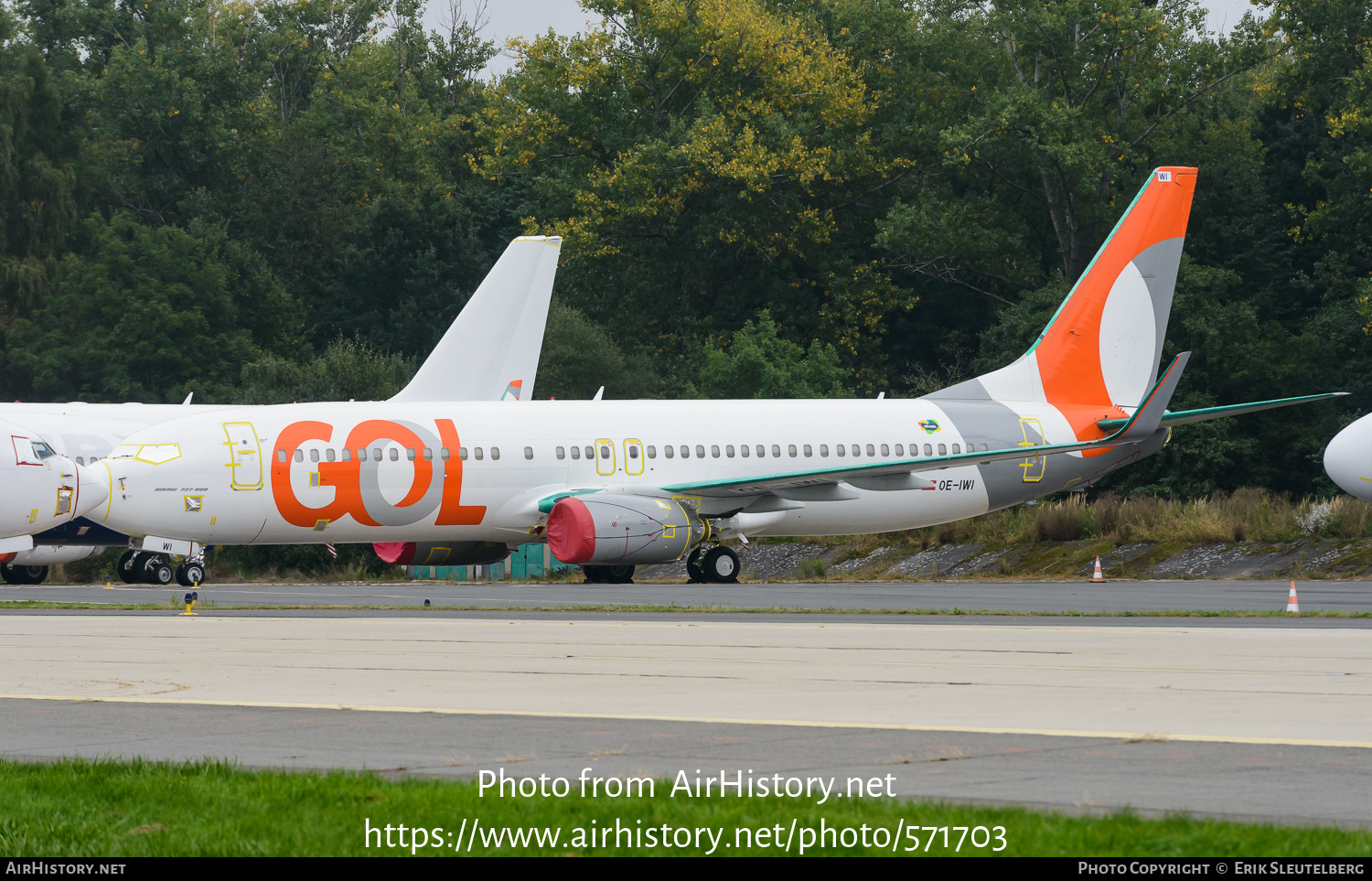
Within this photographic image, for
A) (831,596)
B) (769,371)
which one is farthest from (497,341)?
(769,371)

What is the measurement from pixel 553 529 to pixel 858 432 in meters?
6.20

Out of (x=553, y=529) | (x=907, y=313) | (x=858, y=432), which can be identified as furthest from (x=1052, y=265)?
(x=553, y=529)

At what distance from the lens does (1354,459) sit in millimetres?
25031

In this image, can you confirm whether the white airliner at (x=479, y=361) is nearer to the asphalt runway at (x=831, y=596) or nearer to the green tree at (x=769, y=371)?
the asphalt runway at (x=831, y=596)

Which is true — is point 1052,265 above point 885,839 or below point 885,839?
above

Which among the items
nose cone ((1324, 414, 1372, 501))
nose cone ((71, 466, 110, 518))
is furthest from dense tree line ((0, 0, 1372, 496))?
nose cone ((1324, 414, 1372, 501))

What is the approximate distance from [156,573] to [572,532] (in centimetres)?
971

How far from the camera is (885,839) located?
258 inches

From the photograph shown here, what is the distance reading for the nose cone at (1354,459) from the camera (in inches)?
979

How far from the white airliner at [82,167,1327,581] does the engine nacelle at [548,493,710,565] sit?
0.03m

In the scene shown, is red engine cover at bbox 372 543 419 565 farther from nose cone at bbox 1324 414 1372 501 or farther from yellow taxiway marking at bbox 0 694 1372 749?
yellow taxiway marking at bbox 0 694 1372 749

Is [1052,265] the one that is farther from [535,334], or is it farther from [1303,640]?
[1303,640]

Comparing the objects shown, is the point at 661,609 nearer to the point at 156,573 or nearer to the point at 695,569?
the point at 695,569

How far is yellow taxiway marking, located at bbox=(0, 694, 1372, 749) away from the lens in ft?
30.3
